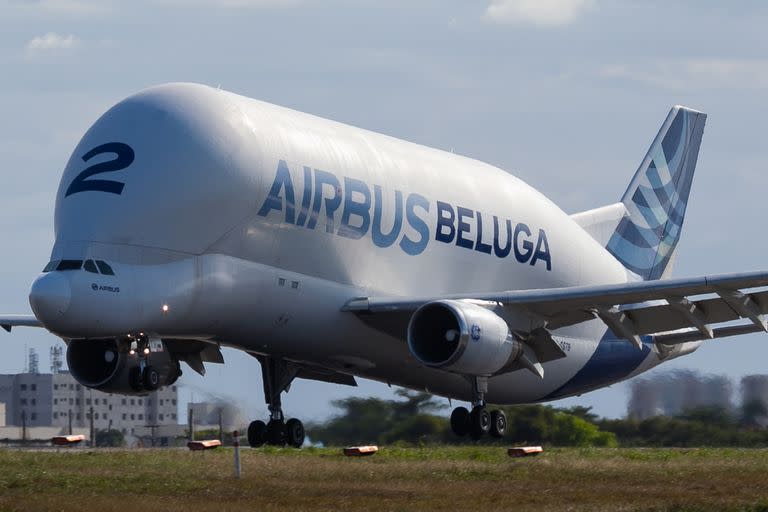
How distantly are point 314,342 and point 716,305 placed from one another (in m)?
8.23

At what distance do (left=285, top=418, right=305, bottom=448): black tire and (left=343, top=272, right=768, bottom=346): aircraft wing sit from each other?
473cm

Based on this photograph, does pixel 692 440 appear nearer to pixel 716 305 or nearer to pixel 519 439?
pixel 519 439

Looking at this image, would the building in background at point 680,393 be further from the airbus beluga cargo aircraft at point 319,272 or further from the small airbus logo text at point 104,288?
the small airbus logo text at point 104,288

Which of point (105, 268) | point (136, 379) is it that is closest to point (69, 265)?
point (105, 268)

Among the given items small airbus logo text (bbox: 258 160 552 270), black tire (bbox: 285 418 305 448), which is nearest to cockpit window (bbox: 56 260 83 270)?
small airbus logo text (bbox: 258 160 552 270)

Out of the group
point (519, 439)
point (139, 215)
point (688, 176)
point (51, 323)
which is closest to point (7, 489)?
point (51, 323)

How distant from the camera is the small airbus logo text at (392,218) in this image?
33.1 m

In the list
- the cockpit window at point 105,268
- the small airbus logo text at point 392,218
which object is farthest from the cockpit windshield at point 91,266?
the small airbus logo text at point 392,218

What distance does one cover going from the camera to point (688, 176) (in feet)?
153

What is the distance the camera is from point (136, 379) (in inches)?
1328

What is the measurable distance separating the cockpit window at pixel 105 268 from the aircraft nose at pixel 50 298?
62 cm

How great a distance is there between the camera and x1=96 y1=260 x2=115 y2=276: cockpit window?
31.1m

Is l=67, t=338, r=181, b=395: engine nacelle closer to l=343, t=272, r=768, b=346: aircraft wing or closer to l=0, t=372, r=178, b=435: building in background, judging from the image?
l=343, t=272, r=768, b=346: aircraft wing

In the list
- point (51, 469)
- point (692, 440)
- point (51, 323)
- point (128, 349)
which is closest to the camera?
point (51, 323)
